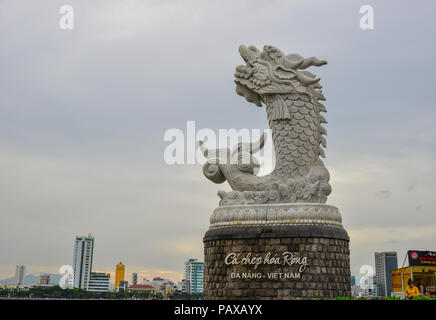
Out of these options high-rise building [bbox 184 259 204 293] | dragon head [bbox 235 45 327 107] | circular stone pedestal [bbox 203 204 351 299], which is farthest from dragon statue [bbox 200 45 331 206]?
high-rise building [bbox 184 259 204 293]

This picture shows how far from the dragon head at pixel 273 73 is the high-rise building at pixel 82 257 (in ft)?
99.2

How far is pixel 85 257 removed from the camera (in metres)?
45.7

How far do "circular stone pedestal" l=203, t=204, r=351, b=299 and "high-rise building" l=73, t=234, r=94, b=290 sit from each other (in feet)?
95.6

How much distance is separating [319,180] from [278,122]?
9.40ft

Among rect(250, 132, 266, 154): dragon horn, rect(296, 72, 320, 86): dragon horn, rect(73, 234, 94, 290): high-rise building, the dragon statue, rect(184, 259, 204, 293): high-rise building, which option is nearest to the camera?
the dragon statue

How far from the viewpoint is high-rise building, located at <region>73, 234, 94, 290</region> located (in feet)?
148

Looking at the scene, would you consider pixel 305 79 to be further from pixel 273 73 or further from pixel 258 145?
pixel 258 145

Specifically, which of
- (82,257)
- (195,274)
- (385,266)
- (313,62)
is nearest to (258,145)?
(313,62)

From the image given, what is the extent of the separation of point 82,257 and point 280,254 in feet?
104

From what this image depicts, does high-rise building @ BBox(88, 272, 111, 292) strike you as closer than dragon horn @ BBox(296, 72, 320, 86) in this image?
No

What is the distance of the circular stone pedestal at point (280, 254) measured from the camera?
17562 mm

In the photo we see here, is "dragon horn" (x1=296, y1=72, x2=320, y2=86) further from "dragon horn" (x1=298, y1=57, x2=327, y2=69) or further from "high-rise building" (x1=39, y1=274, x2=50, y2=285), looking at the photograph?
"high-rise building" (x1=39, y1=274, x2=50, y2=285)
